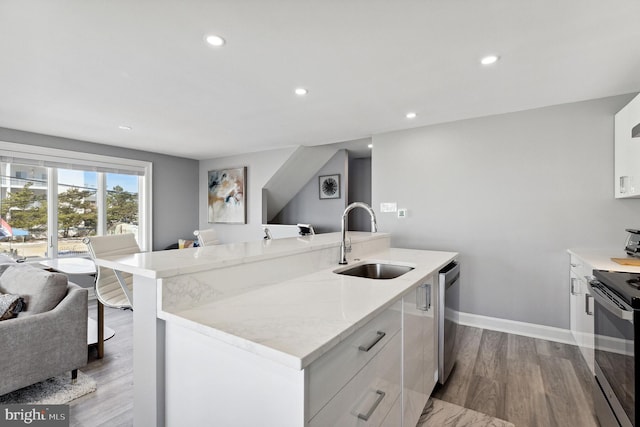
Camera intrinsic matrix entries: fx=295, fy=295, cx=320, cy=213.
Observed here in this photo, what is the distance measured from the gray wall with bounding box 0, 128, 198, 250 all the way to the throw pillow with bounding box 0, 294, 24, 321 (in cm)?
317

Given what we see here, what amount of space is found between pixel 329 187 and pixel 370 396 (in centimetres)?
485

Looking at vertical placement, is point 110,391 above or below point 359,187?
below

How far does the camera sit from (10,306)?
1976mm

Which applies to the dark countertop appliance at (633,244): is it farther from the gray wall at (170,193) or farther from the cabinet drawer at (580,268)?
the gray wall at (170,193)

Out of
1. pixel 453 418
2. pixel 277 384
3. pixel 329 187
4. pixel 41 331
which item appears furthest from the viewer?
pixel 329 187

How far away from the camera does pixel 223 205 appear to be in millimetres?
5633

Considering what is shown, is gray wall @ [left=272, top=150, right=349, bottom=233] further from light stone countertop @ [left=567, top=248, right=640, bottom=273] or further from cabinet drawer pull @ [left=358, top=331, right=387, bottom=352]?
cabinet drawer pull @ [left=358, top=331, right=387, bottom=352]

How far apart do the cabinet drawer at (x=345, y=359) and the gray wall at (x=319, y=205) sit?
14.5 feet

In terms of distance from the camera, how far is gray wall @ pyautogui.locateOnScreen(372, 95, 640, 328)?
2750mm

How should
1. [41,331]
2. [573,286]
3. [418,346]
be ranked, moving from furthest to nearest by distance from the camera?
[573,286] → [41,331] → [418,346]

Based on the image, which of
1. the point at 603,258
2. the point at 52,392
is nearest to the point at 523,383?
the point at 603,258

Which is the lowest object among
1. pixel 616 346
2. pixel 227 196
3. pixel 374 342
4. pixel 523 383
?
pixel 523 383

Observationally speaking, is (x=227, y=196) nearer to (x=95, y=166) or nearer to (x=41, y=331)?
(x=95, y=166)

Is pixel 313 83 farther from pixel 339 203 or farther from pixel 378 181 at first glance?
pixel 339 203
